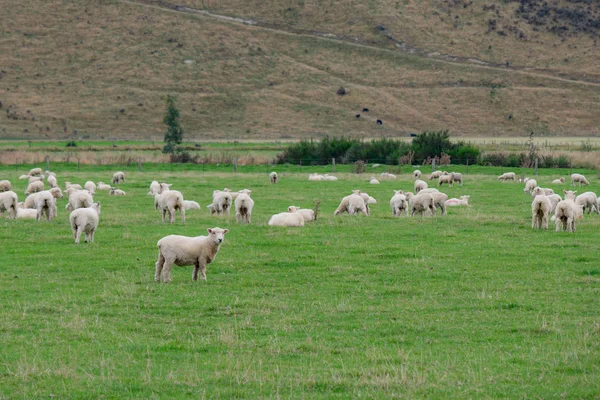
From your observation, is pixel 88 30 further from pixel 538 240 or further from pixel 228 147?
pixel 538 240

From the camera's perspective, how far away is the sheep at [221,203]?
90.0ft

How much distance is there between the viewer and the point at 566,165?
55.9 m

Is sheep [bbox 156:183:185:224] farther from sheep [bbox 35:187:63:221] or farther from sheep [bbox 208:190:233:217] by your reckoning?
sheep [bbox 35:187:63:221]

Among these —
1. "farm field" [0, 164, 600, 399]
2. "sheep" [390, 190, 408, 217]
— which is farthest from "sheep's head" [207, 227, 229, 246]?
"sheep" [390, 190, 408, 217]

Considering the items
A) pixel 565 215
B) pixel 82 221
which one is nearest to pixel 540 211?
pixel 565 215

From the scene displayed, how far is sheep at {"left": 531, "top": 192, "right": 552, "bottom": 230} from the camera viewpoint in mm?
23703

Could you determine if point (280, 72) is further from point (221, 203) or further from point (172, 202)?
point (172, 202)

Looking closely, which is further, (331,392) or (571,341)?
(571,341)

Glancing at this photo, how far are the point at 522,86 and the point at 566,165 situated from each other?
65833 mm

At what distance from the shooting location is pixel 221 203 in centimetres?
2797

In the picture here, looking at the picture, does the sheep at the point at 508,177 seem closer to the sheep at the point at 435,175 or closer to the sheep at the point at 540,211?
the sheep at the point at 435,175

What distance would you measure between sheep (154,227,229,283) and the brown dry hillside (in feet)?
276

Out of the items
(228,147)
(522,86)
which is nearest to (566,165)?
(228,147)

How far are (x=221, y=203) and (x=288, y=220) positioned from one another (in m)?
3.84
